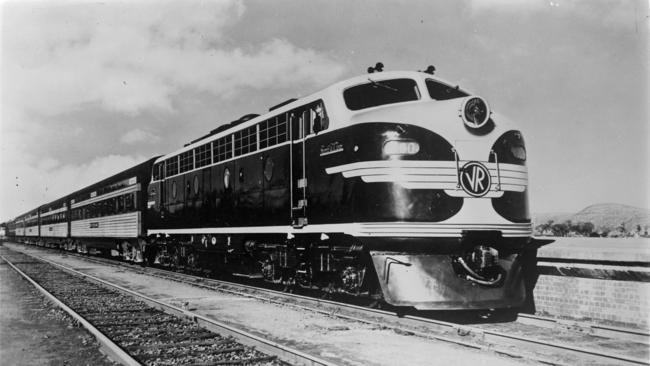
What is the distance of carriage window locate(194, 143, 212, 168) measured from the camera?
48.0ft

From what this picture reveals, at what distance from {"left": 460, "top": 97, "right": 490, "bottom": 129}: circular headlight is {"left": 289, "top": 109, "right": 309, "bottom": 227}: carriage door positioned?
2919 mm

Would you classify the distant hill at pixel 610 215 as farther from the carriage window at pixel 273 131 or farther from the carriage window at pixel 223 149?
the carriage window at pixel 273 131

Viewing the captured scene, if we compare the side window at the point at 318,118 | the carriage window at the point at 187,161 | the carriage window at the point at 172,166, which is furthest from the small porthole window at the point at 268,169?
the carriage window at the point at 172,166

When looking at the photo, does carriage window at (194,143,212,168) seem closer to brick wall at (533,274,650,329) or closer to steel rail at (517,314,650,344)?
brick wall at (533,274,650,329)

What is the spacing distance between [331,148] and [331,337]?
3.19 meters

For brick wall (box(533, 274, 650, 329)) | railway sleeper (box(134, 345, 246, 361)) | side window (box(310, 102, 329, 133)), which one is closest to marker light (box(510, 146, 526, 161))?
brick wall (box(533, 274, 650, 329))

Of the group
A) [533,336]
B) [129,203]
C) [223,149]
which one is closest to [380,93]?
[533,336]

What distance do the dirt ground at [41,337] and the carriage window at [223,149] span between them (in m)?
4.91

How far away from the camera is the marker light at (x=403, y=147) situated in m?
8.10

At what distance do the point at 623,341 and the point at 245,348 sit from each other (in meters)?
4.59

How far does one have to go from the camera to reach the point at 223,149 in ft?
44.9

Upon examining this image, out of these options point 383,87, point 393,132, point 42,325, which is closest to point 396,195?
point 393,132

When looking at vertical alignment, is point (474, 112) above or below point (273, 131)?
below

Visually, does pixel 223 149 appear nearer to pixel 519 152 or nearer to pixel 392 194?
pixel 392 194
